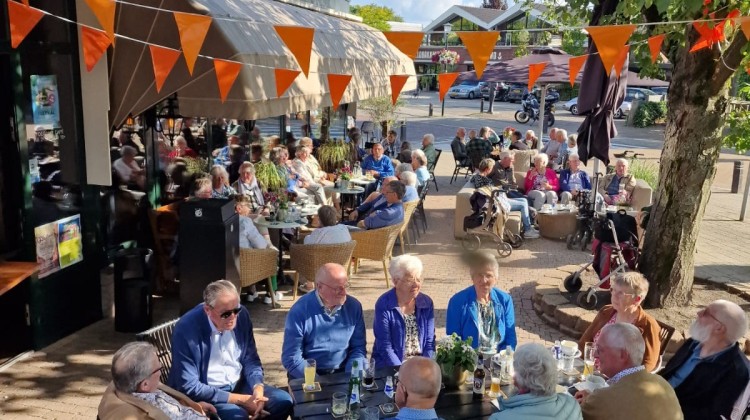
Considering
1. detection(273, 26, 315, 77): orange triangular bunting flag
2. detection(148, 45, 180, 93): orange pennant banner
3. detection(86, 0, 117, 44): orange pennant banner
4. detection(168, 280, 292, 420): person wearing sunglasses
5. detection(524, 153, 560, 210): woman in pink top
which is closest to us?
detection(168, 280, 292, 420): person wearing sunglasses

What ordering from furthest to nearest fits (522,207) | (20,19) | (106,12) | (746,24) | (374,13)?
(374,13) < (522,207) < (746,24) < (20,19) < (106,12)

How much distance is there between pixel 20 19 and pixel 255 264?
125 inches

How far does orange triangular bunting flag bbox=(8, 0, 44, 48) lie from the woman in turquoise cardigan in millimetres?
3580

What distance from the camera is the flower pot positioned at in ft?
12.6

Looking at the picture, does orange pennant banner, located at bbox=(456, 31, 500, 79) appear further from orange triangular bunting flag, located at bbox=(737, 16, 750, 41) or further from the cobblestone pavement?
the cobblestone pavement

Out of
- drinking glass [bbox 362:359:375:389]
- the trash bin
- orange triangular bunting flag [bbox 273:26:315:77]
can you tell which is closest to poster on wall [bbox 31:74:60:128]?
the trash bin

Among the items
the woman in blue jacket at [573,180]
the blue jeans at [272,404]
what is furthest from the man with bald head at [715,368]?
the woman in blue jacket at [573,180]

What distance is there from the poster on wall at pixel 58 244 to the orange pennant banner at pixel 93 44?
1458 millimetres

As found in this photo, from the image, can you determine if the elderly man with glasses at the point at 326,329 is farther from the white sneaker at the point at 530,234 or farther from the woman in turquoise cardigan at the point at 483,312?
the white sneaker at the point at 530,234

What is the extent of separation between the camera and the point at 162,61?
5656 millimetres

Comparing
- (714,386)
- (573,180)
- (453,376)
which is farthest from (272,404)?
(573,180)

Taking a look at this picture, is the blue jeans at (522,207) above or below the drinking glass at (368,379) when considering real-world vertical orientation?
above

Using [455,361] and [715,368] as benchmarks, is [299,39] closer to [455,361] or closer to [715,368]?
[455,361]

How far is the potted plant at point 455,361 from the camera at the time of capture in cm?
381
